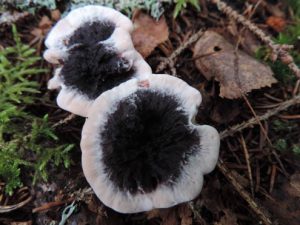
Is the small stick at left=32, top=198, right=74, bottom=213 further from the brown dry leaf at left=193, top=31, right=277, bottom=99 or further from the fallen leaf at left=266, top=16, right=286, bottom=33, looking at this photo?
the fallen leaf at left=266, top=16, right=286, bottom=33

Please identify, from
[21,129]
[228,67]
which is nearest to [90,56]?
[21,129]

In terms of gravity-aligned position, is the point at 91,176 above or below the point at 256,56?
below

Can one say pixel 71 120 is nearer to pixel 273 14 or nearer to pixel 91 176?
pixel 91 176

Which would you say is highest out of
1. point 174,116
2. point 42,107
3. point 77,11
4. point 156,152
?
point 77,11

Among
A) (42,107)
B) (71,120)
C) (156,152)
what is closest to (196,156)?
(156,152)

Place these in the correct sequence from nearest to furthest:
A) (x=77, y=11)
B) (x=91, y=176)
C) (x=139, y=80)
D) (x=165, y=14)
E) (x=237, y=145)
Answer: (x=91, y=176), (x=139, y=80), (x=237, y=145), (x=77, y=11), (x=165, y=14)

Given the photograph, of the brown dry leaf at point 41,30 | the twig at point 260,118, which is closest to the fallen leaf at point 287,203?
the twig at point 260,118

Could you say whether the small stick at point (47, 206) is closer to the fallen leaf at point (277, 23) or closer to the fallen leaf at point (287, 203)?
the fallen leaf at point (287, 203)

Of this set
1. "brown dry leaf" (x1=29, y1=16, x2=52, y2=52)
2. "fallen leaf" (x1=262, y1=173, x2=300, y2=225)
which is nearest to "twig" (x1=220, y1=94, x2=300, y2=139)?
"fallen leaf" (x1=262, y1=173, x2=300, y2=225)
